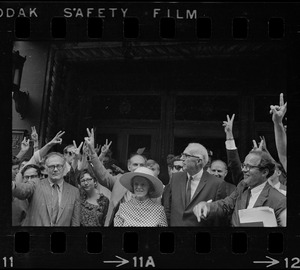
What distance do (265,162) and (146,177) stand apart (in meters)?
1.20

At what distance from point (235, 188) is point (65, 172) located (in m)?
1.71

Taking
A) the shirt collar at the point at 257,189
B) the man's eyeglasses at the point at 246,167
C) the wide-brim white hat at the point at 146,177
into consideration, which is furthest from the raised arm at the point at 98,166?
the shirt collar at the point at 257,189

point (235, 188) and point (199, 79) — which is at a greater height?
point (199, 79)

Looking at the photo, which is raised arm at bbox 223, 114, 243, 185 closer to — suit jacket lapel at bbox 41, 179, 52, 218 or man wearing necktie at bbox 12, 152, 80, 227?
man wearing necktie at bbox 12, 152, 80, 227

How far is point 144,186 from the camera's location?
10438mm

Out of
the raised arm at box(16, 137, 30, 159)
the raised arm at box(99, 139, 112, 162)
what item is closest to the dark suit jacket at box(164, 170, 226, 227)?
the raised arm at box(99, 139, 112, 162)

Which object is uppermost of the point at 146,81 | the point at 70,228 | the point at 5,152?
the point at 146,81

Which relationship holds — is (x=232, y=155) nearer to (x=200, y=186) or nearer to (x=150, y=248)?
(x=200, y=186)

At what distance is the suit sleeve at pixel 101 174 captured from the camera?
1045 cm

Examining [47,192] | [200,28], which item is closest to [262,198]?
[200,28]

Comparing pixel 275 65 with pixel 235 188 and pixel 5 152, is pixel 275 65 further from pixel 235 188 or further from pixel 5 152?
pixel 5 152

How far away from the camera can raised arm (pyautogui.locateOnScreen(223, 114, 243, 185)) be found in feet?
34.1

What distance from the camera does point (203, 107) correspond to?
34.3 feet

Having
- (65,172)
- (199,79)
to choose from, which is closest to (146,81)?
(199,79)
